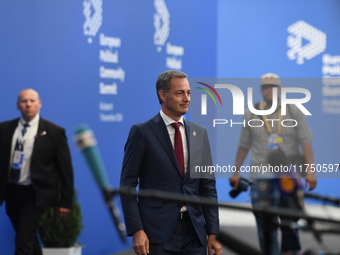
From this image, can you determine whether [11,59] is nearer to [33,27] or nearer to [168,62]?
[33,27]

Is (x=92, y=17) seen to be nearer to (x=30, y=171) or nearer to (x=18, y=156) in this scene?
(x=18, y=156)

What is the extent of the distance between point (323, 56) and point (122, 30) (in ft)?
16.6

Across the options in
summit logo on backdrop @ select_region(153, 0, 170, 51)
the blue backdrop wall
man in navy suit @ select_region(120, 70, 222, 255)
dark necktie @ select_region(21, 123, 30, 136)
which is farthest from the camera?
summit logo on backdrop @ select_region(153, 0, 170, 51)

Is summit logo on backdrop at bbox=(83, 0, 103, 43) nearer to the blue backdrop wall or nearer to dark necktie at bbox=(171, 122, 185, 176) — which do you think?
the blue backdrop wall

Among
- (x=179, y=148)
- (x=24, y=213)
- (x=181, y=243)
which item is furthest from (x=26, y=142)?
(x=181, y=243)

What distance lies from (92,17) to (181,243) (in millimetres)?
4198

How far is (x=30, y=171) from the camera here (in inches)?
208

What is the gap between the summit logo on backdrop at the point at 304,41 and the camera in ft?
36.0

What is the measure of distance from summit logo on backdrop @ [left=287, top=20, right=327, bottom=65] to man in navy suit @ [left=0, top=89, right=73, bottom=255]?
6500 mm

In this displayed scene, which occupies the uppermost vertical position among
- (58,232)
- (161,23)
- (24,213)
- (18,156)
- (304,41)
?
(304,41)

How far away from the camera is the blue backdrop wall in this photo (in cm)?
599

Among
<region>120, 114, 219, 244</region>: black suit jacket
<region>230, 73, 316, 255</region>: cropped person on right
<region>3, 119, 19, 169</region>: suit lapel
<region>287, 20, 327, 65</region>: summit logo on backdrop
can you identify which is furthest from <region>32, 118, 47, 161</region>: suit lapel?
<region>287, 20, 327, 65</region>: summit logo on backdrop

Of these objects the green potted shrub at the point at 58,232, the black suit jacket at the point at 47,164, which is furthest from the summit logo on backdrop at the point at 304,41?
the black suit jacket at the point at 47,164

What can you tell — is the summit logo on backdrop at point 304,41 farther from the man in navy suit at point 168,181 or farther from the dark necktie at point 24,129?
the man in navy suit at point 168,181
